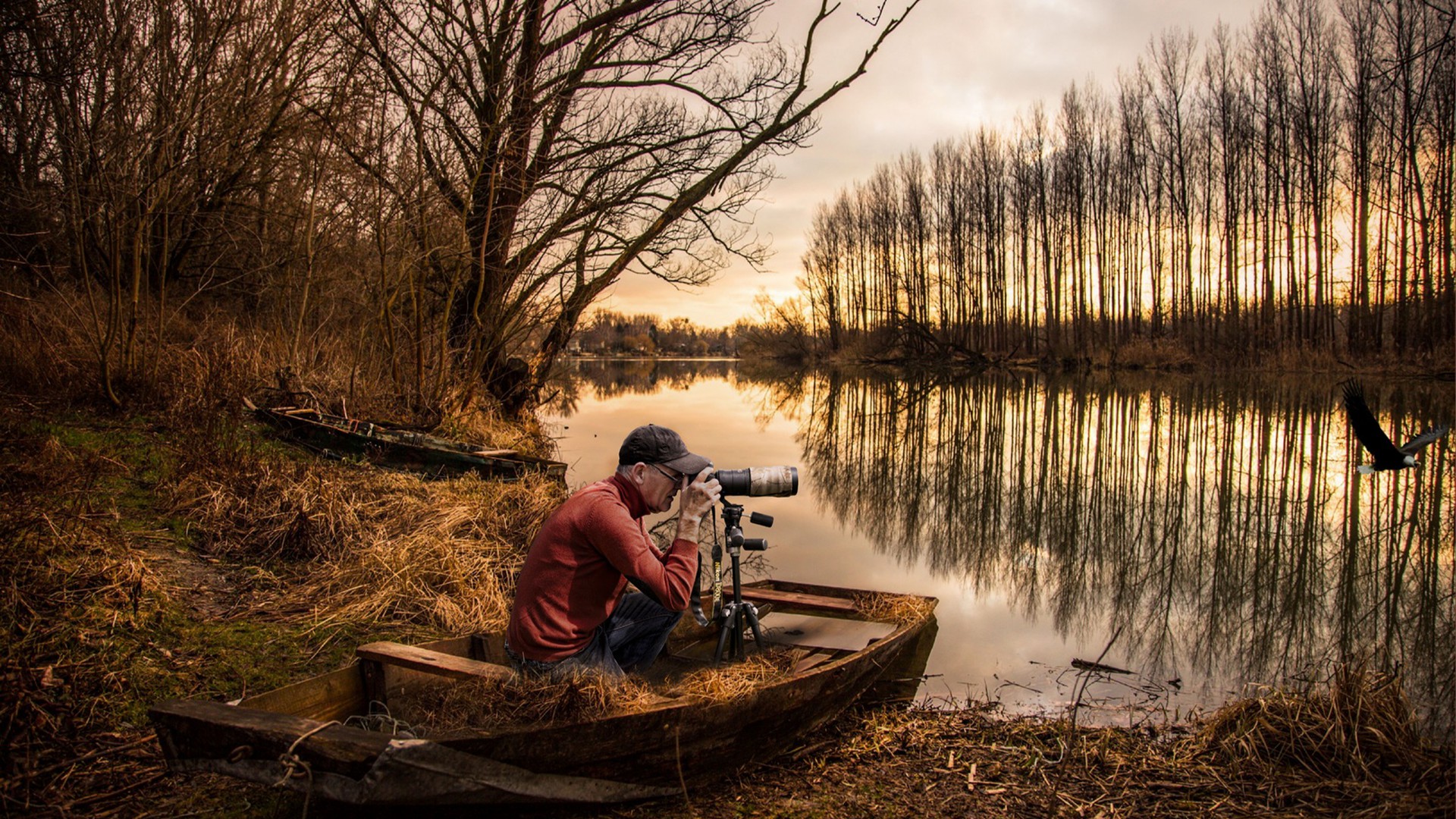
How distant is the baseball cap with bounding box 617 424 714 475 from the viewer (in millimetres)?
3371

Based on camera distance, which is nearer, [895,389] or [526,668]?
[526,668]

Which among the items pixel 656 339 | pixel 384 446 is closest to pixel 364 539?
pixel 384 446

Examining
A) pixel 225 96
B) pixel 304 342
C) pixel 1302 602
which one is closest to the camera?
pixel 1302 602

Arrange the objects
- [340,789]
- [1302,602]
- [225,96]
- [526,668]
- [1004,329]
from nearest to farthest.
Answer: [340,789] → [526,668] → [1302,602] → [225,96] → [1004,329]

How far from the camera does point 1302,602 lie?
6.23m

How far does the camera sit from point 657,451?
338cm

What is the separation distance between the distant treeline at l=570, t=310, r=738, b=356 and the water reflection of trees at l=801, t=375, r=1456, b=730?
259ft

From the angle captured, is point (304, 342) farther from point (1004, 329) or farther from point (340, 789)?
point (1004, 329)

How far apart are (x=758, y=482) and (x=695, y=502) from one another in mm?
357

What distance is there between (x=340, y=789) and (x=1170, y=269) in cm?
3783

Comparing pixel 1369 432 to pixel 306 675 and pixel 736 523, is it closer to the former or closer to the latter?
pixel 736 523

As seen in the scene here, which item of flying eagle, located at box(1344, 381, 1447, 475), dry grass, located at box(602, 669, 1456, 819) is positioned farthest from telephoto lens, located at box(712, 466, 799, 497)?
flying eagle, located at box(1344, 381, 1447, 475)

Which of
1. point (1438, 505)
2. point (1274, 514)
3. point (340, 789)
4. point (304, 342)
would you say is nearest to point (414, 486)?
point (304, 342)

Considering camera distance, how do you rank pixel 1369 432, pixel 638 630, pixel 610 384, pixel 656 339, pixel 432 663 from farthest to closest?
pixel 656 339 < pixel 610 384 < pixel 1369 432 < pixel 638 630 < pixel 432 663
